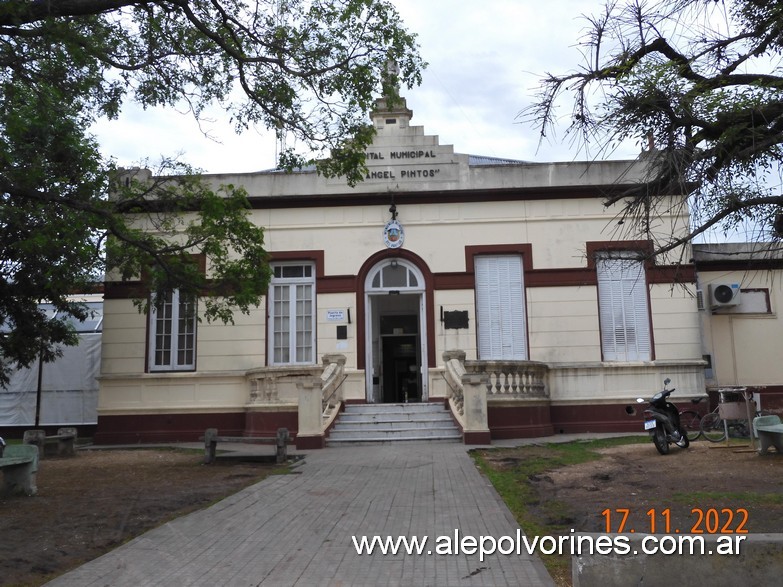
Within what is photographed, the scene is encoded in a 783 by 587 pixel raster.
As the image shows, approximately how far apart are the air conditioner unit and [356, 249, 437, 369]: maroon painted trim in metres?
7.73

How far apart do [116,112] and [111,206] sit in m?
2.18

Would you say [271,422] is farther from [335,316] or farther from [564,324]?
[564,324]

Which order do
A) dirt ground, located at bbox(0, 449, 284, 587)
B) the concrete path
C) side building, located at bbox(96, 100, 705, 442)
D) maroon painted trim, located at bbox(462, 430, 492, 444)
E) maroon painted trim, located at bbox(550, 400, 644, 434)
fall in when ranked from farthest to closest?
side building, located at bbox(96, 100, 705, 442), maroon painted trim, located at bbox(550, 400, 644, 434), maroon painted trim, located at bbox(462, 430, 492, 444), dirt ground, located at bbox(0, 449, 284, 587), the concrete path

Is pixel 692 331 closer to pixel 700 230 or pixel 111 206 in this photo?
pixel 700 230

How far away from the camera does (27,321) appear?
15562 millimetres

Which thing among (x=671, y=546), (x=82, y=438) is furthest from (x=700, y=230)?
(x=82, y=438)

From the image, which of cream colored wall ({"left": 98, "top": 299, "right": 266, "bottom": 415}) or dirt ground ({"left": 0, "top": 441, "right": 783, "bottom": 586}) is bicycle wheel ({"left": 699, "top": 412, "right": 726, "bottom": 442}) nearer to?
dirt ground ({"left": 0, "top": 441, "right": 783, "bottom": 586})

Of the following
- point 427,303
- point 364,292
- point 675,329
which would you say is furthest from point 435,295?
point 675,329

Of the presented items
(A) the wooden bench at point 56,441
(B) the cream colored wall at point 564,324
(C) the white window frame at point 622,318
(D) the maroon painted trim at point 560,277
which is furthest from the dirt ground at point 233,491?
(D) the maroon painted trim at point 560,277

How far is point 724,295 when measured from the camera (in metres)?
18.8

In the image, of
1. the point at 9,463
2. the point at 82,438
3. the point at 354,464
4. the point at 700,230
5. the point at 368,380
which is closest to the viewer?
the point at 700,230

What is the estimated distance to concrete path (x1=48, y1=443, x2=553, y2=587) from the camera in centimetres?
551

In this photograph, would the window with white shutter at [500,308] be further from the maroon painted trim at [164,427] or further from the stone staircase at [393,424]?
the maroon painted trim at [164,427]

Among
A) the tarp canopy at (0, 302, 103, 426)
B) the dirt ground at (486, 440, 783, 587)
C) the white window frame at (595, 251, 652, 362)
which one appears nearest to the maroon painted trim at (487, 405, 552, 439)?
the white window frame at (595, 251, 652, 362)
